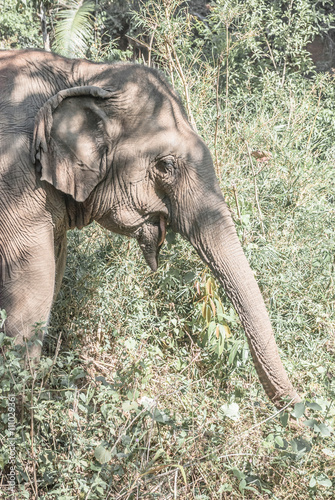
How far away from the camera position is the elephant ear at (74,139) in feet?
10.5

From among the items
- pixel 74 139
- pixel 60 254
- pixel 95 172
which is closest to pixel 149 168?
pixel 95 172

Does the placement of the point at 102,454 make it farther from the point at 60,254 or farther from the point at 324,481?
the point at 60,254

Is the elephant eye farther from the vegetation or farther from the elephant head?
the vegetation

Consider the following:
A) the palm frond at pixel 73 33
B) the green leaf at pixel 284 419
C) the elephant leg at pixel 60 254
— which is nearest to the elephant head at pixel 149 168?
the green leaf at pixel 284 419

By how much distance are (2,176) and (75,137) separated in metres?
0.43

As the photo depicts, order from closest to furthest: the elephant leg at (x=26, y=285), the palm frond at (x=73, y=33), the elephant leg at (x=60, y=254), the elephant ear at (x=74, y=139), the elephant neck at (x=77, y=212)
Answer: the elephant ear at (x=74, y=139) → the elephant leg at (x=26, y=285) → the elephant neck at (x=77, y=212) → the elephant leg at (x=60, y=254) → the palm frond at (x=73, y=33)

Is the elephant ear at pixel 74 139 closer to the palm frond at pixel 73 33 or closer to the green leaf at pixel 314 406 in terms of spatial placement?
the green leaf at pixel 314 406

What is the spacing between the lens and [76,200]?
3.40 meters

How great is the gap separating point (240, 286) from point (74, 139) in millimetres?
1178

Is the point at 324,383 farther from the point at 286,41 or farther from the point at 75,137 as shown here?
the point at 286,41

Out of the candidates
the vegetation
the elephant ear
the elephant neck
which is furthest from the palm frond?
the elephant ear

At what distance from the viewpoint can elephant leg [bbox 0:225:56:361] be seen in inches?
131

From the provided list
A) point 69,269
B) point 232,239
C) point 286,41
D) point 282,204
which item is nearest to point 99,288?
point 69,269

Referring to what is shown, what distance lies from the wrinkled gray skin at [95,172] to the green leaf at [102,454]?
2.54 feet
